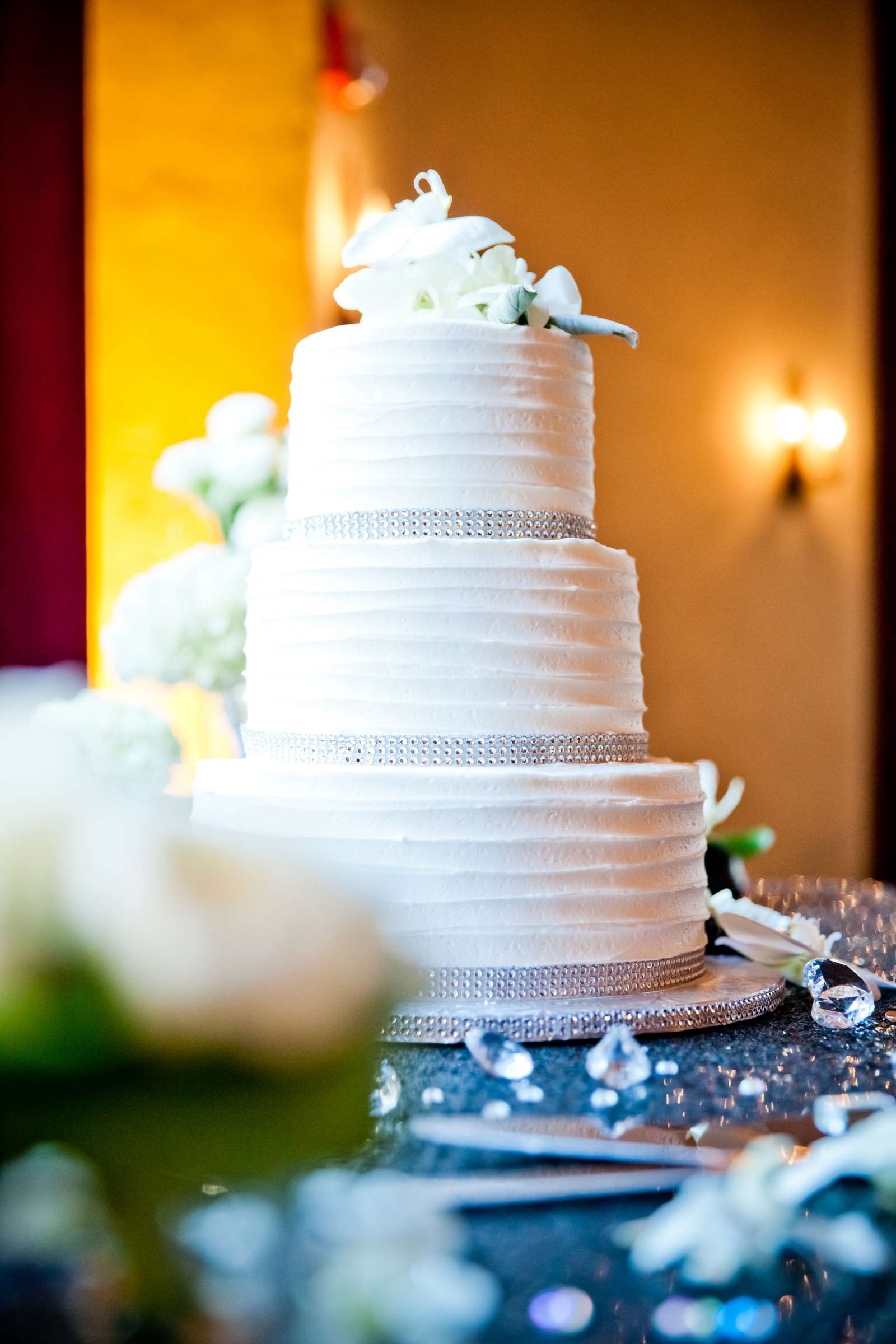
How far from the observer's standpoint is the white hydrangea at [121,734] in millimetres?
1796

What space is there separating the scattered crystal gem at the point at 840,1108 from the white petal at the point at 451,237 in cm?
95

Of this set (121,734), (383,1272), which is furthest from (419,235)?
(383,1272)

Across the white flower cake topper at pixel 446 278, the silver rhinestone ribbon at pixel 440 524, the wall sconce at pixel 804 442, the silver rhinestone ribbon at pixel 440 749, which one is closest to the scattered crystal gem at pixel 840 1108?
the silver rhinestone ribbon at pixel 440 749

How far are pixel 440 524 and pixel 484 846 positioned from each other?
370mm

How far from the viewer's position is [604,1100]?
998 millimetres

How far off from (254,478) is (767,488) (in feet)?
13.0

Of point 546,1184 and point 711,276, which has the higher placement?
point 711,276

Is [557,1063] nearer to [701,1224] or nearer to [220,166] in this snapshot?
[701,1224]

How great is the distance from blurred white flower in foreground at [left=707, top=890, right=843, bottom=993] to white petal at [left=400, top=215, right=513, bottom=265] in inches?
32.9

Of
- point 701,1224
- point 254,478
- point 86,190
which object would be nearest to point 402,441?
point 254,478

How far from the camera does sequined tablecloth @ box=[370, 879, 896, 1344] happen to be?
0.62 m

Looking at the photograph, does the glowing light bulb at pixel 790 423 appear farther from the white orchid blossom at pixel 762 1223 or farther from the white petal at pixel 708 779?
the white orchid blossom at pixel 762 1223

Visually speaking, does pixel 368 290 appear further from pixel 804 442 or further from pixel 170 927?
pixel 804 442

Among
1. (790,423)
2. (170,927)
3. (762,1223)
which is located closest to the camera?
(170,927)
